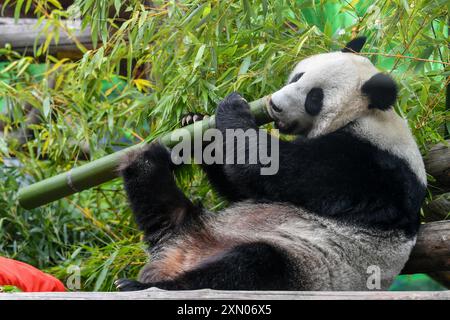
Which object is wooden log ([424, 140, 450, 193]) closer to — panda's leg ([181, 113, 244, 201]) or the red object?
panda's leg ([181, 113, 244, 201])

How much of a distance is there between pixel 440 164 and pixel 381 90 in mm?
527

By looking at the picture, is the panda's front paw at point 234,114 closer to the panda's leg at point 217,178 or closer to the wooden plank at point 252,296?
the panda's leg at point 217,178

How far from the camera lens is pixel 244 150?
2848mm

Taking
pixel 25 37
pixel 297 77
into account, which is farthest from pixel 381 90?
pixel 25 37

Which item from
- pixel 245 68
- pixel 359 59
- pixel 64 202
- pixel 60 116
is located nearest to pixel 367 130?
pixel 359 59

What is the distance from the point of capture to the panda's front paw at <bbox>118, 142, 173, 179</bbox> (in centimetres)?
307

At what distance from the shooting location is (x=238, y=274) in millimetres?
2584

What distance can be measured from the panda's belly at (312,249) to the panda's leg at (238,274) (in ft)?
0.23

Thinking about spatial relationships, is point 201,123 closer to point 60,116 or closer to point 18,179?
point 60,116

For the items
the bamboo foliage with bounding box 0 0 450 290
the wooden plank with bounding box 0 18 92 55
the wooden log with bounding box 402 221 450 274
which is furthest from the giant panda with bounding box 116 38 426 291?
the wooden plank with bounding box 0 18 92 55

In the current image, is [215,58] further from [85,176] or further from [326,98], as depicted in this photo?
[85,176]

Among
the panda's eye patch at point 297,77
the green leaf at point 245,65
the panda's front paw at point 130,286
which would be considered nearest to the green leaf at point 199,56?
the green leaf at point 245,65

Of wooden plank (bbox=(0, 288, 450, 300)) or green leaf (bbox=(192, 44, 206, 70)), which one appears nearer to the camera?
wooden plank (bbox=(0, 288, 450, 300))

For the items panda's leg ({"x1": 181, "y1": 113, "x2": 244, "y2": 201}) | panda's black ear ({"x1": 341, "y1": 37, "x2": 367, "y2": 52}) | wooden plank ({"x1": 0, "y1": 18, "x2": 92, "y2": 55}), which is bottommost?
panda's leg ({"x1": 181, "y1": 113, "x2": 244, "y2": 201})
